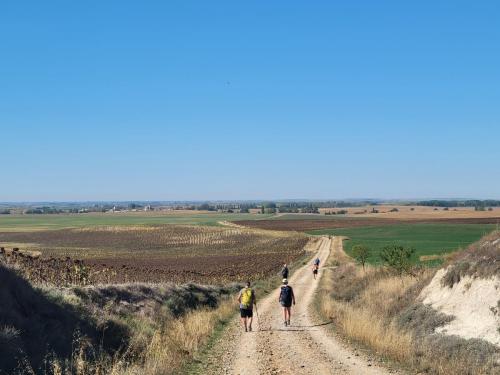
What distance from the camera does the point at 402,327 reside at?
850 inches

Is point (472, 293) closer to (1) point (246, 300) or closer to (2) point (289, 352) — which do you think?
(2) point (289, 352)

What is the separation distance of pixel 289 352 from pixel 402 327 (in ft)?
24.3

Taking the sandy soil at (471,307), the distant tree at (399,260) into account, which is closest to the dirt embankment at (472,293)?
the sandy soil at (471,307)

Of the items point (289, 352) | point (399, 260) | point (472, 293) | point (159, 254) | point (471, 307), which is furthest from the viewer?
point (159, 254)

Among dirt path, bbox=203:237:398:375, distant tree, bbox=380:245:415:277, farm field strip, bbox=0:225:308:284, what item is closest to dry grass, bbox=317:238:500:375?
distant tree, bbox=380:245:415:277

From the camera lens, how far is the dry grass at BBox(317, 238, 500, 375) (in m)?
15.0

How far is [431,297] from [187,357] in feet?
38.4

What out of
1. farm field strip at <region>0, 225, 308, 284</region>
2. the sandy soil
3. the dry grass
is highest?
the sandy soil

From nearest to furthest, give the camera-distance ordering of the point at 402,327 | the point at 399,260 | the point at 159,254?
the point at 402,327 < the point at 399,260 < the point at 159,254

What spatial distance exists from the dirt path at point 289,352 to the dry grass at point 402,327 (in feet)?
3.20

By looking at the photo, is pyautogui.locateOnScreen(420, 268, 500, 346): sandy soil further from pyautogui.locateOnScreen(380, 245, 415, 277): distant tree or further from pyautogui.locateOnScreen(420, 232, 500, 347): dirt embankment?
pyautogui.locateOnScreen(380, 245, 415, 277): distant tree

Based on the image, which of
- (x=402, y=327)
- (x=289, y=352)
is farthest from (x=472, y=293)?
(x=289, y=352)

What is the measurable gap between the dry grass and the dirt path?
0.97 m

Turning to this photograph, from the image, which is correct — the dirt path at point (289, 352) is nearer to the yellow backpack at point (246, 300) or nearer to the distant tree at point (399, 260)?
the yellow backpack at point (246, 300)
